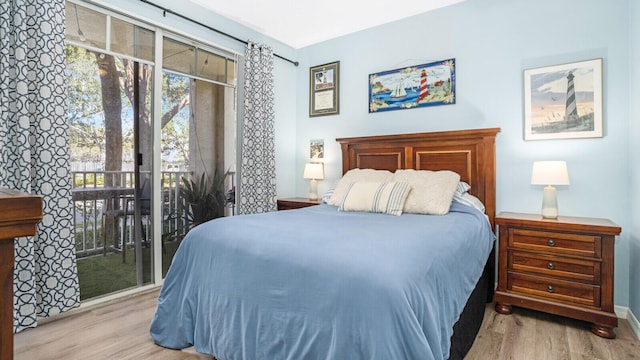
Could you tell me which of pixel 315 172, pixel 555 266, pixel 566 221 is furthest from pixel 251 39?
pixel 555 266

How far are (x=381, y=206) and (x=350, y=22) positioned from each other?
7.19 feet

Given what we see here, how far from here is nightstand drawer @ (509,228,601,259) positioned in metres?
2.16

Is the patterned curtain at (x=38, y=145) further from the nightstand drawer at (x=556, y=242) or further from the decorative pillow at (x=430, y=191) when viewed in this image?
the nightstand drawer at (x=556, y=242)

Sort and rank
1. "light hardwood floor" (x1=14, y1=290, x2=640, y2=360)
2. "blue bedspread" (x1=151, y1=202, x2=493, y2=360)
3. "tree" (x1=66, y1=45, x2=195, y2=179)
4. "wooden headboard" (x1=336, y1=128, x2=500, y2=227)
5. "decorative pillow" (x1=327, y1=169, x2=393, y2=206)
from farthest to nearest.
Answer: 1. "decorative pillow" (x1=327, y1=169, x2=393, y2=206)
2. "wooden headboard" (x1=336, y1=128, x2=500, y2=227)
3. "tree" (x1=66, y1=45, x2=195, y2=179)
4. "light hardwood floor" (x1=14, y1=290, x2=640, y2=360)
5. "blue bedspread" (x1=151, y1=202, x2=493, y2=360)

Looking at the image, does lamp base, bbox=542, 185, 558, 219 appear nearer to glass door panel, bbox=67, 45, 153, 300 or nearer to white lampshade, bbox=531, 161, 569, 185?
white lampshade, bbox=531, 161, 569, 185

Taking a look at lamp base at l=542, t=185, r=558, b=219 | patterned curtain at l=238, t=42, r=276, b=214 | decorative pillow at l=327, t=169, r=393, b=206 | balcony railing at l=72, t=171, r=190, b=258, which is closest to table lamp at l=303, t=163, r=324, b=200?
patterned curtain at l=238, t=42, r=276, b=214

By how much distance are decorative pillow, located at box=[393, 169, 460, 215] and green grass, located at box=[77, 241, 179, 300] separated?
2.32 meters

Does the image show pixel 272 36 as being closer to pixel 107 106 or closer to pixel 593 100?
pixel 107 106

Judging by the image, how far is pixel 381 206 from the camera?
256 cm

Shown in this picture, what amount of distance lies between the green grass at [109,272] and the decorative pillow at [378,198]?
1.83 metres

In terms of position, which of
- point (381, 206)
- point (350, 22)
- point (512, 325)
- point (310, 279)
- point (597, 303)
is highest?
point (350, 22)

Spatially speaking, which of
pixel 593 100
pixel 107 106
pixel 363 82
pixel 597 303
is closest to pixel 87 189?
pixel 107 106

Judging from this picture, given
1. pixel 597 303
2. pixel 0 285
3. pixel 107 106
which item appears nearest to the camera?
pixel 0 285

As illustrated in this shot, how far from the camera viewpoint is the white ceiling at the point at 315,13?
318 centimetres
